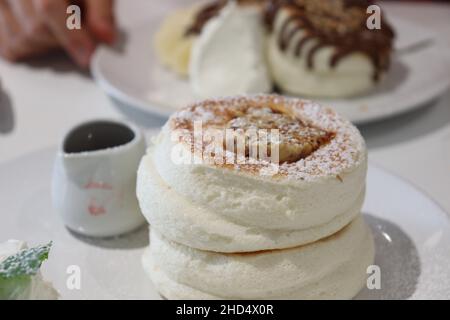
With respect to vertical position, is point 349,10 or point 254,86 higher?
point 349,10

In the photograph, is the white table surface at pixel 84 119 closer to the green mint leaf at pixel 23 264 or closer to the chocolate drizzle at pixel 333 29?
the chocolate drizzle at pixel 333 29

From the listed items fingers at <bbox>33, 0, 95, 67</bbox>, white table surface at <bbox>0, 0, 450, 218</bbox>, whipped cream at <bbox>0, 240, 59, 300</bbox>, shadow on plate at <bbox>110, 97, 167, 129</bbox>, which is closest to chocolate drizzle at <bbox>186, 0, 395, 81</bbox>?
white table surface at <bbox>0, 0, 450, 218</bbox>

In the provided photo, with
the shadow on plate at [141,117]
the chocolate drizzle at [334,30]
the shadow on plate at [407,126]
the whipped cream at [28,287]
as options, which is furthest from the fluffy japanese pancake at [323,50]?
the whipped cream at [28,287]

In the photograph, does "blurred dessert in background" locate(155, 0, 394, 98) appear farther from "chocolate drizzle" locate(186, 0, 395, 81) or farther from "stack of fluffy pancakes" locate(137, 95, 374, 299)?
"stack of fluffy pancakes" locate(137, 95, 374, 299)

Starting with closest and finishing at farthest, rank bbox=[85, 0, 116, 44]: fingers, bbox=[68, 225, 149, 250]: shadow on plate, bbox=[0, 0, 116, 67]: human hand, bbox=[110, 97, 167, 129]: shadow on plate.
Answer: bbox=[68, 225, 149, 250]: shadow on plate → bbox=[110, 97, 167, 129]: shadow on plate → bbox=[0, 0, 116, 67]: human hand → bbox=[85, 0, 116, 44]: fingers

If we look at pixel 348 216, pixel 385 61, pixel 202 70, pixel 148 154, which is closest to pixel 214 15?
pixel 202 70

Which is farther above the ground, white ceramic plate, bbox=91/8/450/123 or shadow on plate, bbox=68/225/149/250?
white ceramic plate, bbox=91/8/450/123

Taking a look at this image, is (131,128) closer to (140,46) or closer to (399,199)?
(399,199)
